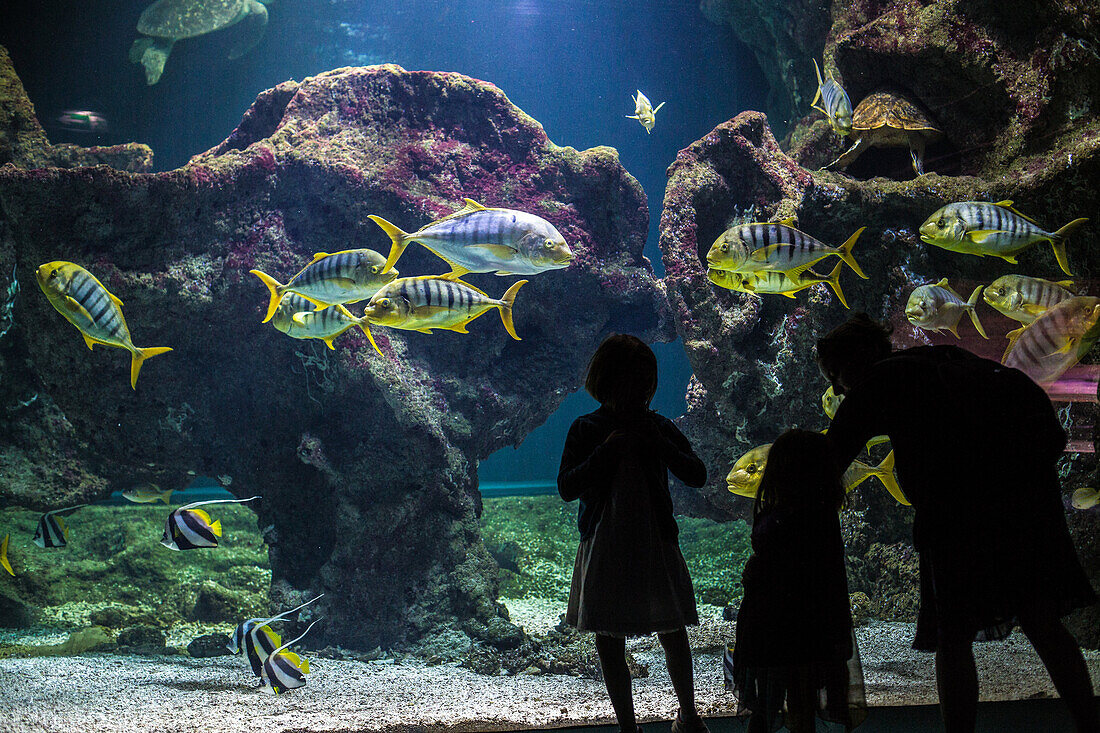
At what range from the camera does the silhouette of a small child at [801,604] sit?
1800mm

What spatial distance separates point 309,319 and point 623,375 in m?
2.58

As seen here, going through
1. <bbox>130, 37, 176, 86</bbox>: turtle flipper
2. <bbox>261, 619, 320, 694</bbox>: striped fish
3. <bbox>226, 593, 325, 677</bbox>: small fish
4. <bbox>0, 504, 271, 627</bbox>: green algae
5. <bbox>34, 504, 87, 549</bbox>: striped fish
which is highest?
<bbox>130, 37, 176, 86</bbox>: turtle flipper

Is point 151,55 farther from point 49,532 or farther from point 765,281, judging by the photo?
point 765,281

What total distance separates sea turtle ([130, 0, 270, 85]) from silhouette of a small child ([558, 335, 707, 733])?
40.7ft

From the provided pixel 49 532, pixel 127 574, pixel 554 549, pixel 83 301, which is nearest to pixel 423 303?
pixel 83 301

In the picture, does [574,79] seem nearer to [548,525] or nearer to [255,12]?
[255,12]

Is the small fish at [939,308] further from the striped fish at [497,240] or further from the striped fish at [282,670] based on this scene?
the striped fish at [282,670]

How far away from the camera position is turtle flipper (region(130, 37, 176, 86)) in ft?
35.8

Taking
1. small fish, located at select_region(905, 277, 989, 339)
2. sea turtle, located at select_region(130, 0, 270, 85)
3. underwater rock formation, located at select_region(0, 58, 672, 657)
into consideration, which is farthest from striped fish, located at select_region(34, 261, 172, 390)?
→ sea turtle, located at select_region(130, 0, 270, 85)

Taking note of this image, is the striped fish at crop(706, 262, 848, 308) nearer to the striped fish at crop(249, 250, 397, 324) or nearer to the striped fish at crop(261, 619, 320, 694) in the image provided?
the striped fish at crop(249, 250, 397, 324)

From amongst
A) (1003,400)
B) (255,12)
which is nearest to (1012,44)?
(1003,400)

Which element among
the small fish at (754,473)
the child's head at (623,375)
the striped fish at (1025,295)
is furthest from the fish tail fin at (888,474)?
the child's head at (623,375)

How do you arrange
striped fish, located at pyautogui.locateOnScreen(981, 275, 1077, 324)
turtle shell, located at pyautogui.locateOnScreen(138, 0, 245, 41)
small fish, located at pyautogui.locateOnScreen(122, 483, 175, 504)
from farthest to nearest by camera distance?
turtle shell, located at pyautogui.locateOnScreen(138, 0, 245, 41) → small fish, located at pyautogui.locateOnScreen(122, 483, 175, 504) → striped fish, located at pyautogui.locateOnScreen(981, 275, 1077, 324)

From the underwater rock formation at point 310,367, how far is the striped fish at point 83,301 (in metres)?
2.24
